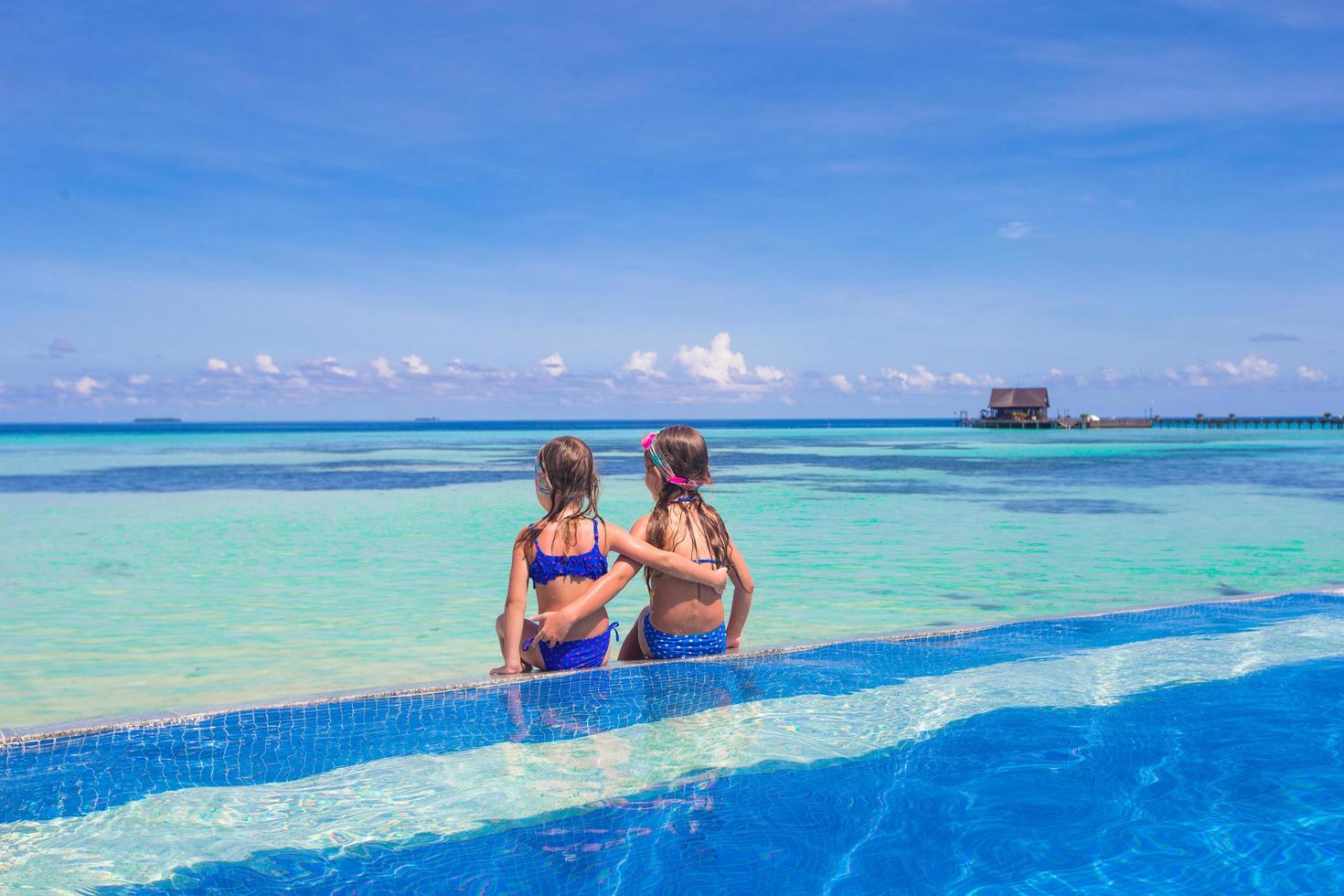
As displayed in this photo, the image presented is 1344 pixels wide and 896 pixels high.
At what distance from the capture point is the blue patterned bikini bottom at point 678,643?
19.1 ft

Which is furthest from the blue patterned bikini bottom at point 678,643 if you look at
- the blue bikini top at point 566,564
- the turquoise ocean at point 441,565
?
the turquoise ocean at point 441,565

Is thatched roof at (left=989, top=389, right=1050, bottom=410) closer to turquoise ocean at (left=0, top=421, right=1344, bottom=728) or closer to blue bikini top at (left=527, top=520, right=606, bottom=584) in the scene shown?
turquoise ocean at (left=0, top=421, right=1344, bottom=728)

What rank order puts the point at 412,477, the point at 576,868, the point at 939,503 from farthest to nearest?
the point at 412,477, the point at 939,503, the point at 576,868

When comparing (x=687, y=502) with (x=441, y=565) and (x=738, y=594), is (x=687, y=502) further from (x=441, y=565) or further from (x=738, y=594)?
(x=441, y=565)

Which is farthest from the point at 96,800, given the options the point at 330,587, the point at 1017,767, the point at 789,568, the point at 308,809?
the point at 789,568

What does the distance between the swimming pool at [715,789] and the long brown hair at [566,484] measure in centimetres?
88

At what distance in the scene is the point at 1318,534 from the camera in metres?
16.7

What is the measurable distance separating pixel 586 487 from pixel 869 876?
7.70ft

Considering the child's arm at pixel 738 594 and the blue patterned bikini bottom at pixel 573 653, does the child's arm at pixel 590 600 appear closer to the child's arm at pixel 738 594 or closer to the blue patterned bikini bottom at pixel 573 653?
the blue patterned bikini bottom at pixel 573 653

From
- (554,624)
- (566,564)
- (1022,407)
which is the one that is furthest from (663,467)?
(1022,407)

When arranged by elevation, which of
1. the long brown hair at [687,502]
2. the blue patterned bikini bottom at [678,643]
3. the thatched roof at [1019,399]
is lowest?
the blue patterned bikini bottom at [678,643]

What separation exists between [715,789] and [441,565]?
10077 millimetres

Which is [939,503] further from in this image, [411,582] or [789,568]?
[411,582]

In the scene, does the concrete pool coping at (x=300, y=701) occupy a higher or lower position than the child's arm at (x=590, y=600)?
lower
